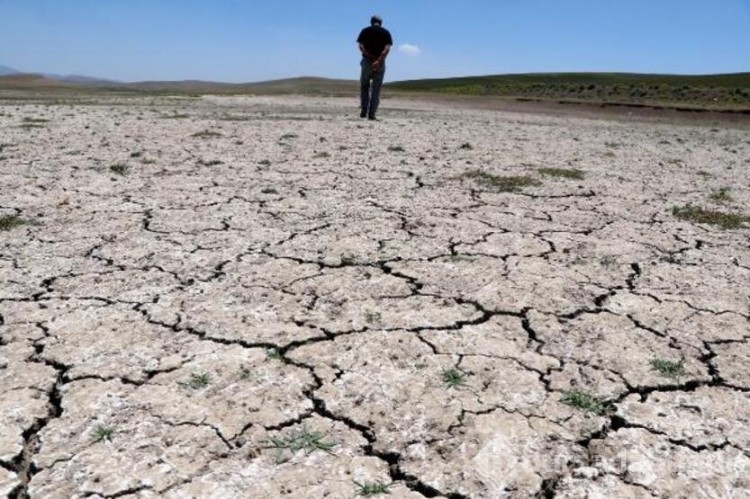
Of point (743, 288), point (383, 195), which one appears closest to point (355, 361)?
point (743, 288)

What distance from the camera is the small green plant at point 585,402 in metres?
2.28

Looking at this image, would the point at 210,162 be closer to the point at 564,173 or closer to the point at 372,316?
the point at 564,173

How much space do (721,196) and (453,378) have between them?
4771 mm

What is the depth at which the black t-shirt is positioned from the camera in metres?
11.3

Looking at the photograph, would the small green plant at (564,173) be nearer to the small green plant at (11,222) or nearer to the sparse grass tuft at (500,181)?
the sparse grass tuft at (500,181)

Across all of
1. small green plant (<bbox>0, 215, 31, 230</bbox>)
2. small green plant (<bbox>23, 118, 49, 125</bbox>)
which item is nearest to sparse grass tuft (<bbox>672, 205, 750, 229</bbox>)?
small green plant (<bbox>0, 215, 31, 230</bbox>)

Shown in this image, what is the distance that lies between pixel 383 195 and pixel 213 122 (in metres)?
6.83

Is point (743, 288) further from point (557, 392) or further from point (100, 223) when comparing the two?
point (100, 223)

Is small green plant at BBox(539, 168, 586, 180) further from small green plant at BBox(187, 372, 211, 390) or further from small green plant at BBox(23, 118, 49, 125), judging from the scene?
small green plant at BBox(23, 118, 49, 125)

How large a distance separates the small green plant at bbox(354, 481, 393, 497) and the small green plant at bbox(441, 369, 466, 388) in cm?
64

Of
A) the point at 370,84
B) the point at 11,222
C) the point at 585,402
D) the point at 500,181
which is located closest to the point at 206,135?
the point at 370,84

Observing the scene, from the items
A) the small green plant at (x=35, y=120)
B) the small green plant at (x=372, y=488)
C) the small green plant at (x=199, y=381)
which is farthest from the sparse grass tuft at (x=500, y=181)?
the small green plant at (x=35, y=120)

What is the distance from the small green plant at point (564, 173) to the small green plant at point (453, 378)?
189 inches

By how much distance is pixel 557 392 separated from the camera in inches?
94.3
